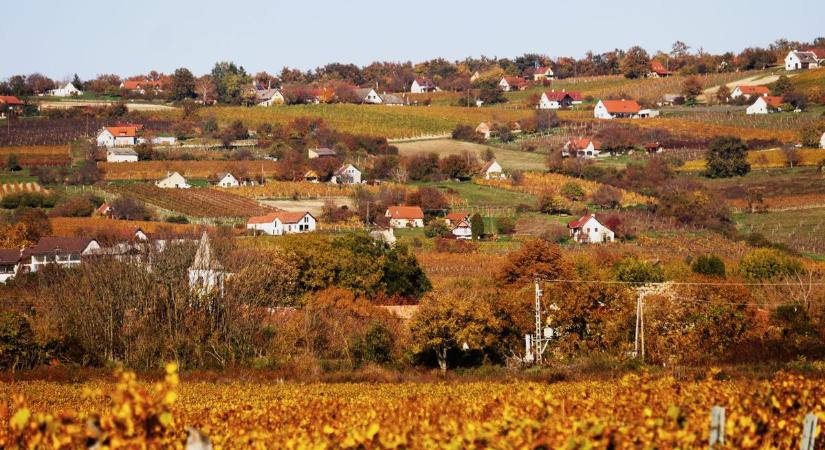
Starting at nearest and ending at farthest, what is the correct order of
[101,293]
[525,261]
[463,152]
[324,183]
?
[101,293], [525,261], [324,183], [463,152]

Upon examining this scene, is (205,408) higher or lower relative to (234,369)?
higher

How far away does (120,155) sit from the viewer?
96938 mm

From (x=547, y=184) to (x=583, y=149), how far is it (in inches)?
545

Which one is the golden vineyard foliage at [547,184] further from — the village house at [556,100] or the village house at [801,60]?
the village house at [801,60]

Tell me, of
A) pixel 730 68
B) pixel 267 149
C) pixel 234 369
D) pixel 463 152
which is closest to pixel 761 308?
pixel 234 369

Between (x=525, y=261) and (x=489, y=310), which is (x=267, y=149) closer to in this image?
(x=525, y=261)

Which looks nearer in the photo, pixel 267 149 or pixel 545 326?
pixel 545 326

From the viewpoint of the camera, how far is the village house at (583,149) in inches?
3917

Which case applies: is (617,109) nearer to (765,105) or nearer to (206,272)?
(765,105)

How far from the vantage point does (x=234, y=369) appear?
38.2 metres

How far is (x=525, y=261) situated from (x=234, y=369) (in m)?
19.2

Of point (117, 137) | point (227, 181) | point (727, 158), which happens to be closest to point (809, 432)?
point (227, 181)

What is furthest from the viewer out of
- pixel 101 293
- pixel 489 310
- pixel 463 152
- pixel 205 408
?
pixel 463 152

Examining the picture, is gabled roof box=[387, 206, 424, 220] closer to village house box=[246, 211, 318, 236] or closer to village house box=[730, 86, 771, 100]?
village house box=[246, 211, 318, 236]
